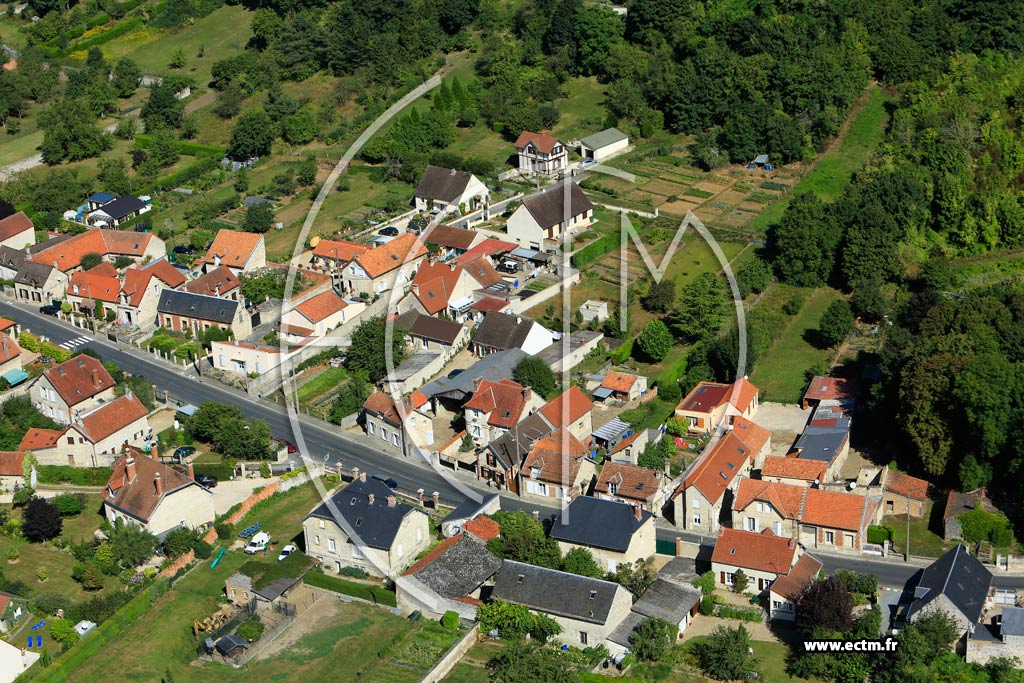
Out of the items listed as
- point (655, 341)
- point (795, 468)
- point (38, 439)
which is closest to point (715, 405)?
point (655, 341)

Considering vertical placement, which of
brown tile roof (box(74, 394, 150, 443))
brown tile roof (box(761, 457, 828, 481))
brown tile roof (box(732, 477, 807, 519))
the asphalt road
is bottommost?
the asphalt road

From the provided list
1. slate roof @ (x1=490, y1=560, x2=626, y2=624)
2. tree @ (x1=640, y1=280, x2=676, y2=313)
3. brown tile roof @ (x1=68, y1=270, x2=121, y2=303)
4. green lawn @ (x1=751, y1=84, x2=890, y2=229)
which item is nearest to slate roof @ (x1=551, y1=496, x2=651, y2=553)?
slate roof @ (x1=490, y1=560, x2=626, y2=624)

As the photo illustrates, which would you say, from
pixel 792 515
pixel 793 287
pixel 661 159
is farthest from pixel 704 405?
pixel 661 159

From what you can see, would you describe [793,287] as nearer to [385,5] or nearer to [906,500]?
[906,500]

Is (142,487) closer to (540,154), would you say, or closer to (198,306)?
(198,306)

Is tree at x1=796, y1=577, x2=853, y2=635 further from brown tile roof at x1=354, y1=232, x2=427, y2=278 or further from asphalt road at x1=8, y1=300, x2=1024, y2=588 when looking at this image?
brown tile roof at x1=354, y1=232, x2=427, y2=278

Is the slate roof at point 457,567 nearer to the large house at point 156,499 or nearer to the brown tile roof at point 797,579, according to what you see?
the large house at point 156,499

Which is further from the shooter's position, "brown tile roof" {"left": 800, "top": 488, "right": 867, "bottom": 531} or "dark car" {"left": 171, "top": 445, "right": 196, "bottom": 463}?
"dark car" {"left": 171, "top": 445, "right": 196, "bottom": 463}
